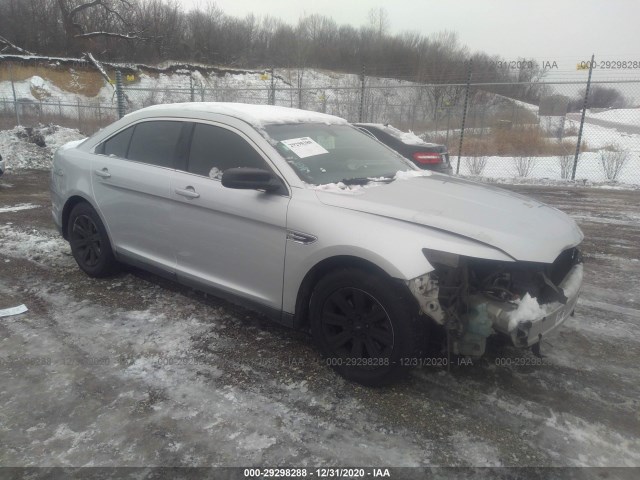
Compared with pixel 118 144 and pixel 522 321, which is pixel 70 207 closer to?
pixel 118 144

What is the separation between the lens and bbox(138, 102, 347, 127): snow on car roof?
3.50m

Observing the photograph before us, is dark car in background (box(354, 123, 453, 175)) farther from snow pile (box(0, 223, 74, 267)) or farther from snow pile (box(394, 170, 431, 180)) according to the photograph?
snow pile (box(0, 223, 74, 267))

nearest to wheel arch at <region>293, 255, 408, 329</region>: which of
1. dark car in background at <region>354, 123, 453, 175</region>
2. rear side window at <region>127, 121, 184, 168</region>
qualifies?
rear side window at <region>127, 121, 184, 168</region>

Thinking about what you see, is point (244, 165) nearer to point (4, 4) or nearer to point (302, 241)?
point (302, 241)

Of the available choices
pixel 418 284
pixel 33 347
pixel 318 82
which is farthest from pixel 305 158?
pixel 318 82

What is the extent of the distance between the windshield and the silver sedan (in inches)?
0.5

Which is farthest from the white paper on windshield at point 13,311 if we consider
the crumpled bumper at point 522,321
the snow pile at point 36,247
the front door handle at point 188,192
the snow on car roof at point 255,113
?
the crumpled bumper at point 522,321

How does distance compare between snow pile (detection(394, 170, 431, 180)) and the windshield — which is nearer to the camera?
the windshield

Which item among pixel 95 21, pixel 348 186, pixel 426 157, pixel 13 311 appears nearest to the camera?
A: pixel 348 186

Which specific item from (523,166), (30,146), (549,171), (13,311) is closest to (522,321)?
(13,311)

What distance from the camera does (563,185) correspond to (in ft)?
35.4

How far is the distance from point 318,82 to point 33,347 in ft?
157

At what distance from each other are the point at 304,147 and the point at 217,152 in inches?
26.3

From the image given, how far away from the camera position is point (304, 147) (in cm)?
341
